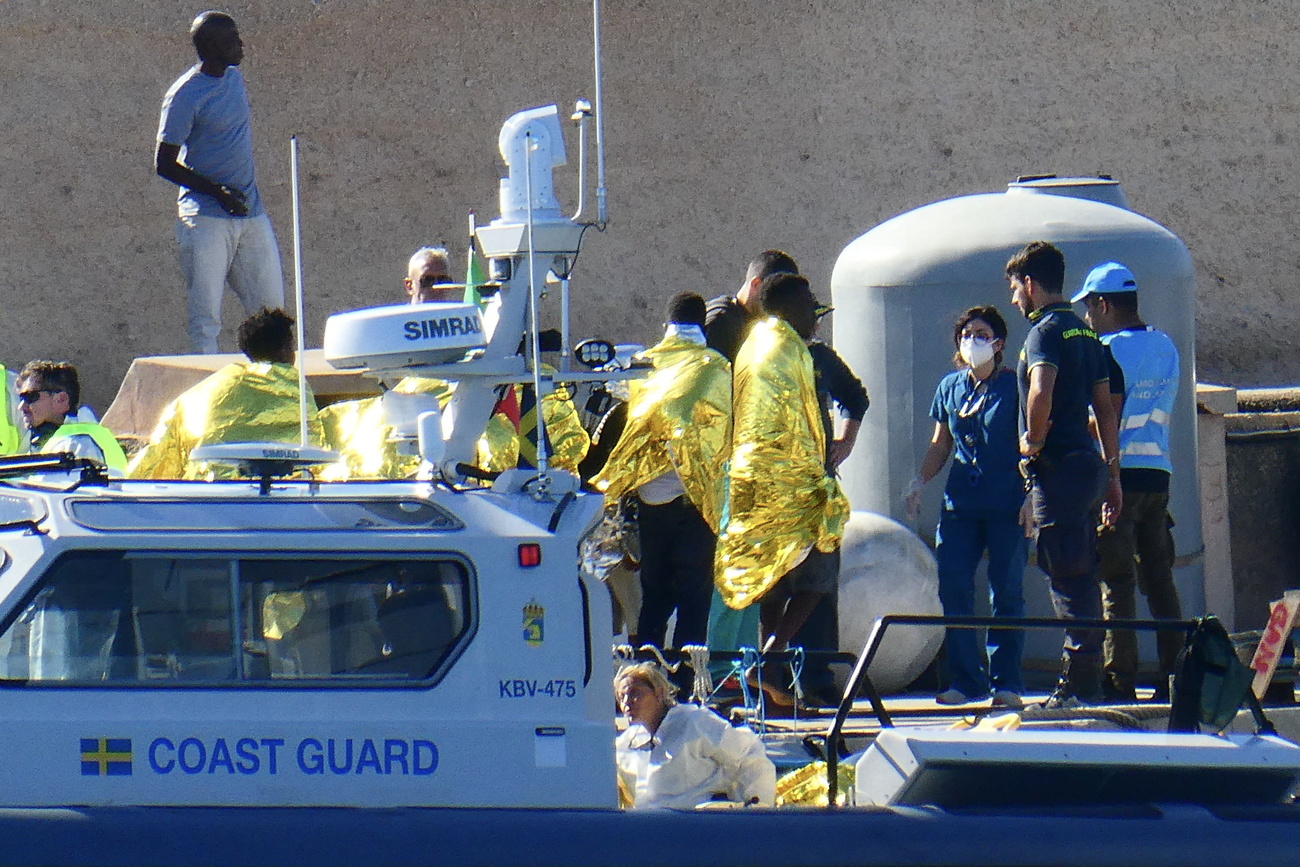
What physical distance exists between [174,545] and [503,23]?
1080 cm

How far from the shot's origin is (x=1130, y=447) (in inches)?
286

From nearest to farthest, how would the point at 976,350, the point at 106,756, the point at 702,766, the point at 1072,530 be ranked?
1. the point at 106,756
2. the point at 702,766
3. the point at 1072,530
4. the point at 976,350

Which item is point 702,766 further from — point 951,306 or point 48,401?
point 951,306

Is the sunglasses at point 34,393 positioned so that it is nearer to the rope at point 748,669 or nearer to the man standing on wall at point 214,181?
the man standing on wall at point 214,181

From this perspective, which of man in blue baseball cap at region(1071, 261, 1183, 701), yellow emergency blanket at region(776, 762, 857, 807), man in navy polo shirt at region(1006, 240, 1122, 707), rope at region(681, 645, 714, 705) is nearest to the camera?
yellow emergency blanket at region(776, 762, 857, 807)

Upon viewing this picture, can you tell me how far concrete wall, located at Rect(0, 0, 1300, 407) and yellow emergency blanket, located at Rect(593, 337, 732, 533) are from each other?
6.80 m

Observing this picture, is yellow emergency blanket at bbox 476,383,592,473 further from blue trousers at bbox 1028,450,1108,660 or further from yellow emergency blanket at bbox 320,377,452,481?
blue trousers at bbox 1028,450,1108,660

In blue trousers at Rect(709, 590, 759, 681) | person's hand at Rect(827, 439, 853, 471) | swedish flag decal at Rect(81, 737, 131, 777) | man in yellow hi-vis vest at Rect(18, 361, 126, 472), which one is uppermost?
man in yellow hi-vis vest at Rect(18, 361, 126, 472)

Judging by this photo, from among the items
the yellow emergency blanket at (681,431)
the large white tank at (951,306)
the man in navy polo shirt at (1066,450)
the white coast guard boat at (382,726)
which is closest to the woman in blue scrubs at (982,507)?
the man in navy polo shirt at (1066,450)

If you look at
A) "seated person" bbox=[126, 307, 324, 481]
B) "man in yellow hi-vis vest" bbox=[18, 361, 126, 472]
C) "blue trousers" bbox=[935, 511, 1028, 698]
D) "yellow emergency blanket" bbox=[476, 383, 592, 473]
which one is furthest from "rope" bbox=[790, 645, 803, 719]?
"man in yellow hi-vis vest" bbox=[18, 361, 126, 472]

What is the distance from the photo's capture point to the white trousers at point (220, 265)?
9.55 m

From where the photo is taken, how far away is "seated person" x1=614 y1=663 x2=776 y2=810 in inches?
199

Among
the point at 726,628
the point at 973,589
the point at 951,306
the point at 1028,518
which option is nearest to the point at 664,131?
the point at 951,306

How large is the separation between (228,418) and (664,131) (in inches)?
337
